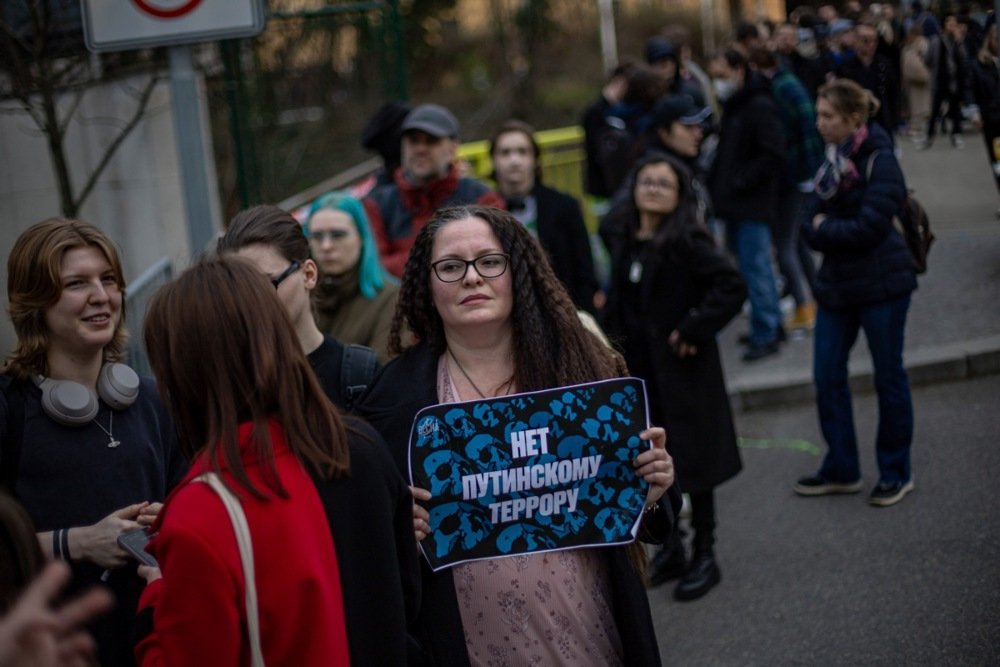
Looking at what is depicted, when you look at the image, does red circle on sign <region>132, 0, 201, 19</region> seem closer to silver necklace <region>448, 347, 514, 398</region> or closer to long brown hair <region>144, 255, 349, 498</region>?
silver necklace <region>448, 347, 514, 398</region>

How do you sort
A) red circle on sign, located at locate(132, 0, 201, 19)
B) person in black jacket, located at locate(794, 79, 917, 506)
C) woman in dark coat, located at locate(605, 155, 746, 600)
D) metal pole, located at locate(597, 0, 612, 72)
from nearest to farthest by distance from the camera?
1. red circle on sign, located at locate(132, 0, 201, 19)
2. woman in dark coat, located at locate(605, 155, 746, 600)
3. person in black jacket, located at locate(794, 79, 917, 506)
4. metal pole, located at locate(597, 0, 612, 72)

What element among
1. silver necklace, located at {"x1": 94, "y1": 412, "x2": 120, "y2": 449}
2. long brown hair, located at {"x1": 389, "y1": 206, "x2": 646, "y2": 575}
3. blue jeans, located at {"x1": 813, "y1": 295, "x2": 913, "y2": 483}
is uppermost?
long brown hair, located at {"x1": 389, "y1": 206, "x2": 646, "y2": 575}

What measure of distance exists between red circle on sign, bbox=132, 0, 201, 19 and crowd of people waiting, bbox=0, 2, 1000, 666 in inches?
37.5

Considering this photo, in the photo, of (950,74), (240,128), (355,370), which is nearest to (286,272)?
(355,370)

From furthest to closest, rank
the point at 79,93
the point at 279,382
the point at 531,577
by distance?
the point at 79,93 < the point at 531,577 < the point at 279,382

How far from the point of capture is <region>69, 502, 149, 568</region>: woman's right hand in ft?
9.62

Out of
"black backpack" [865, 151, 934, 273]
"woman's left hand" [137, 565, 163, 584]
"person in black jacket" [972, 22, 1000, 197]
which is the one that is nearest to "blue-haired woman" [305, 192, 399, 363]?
"woman's left hand" [137, 565, 163, 584]

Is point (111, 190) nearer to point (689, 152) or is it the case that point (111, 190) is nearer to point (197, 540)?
point (689, 152)

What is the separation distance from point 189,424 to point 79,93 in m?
4.96

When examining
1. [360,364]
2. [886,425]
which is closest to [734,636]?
[886,425]

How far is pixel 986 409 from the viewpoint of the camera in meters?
7.23

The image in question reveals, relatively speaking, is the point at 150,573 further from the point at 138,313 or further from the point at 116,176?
the point at 116,176

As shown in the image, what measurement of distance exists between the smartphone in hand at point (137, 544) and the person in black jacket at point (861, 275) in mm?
4093

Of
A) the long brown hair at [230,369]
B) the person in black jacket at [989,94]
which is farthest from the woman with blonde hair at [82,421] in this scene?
the person in black jacket at [989,94]
